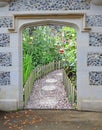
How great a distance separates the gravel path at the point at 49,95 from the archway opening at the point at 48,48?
15 cm

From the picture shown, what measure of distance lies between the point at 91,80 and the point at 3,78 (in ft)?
5.94

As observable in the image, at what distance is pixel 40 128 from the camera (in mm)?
5602

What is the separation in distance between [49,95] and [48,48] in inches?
163

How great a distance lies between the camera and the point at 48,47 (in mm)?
12883

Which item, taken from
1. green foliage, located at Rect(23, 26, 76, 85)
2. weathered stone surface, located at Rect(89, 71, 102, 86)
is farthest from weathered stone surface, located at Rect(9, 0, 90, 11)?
green foliage, located at Rect(23, 26, 76, 85)

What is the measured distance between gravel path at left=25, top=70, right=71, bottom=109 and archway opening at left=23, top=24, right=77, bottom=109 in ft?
0.50

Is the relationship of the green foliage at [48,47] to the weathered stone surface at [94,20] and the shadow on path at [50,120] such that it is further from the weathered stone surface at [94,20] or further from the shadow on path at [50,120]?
the weathered stone surface at [94,20]

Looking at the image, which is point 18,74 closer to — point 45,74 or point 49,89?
point 49,89

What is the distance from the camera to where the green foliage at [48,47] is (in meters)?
9.72

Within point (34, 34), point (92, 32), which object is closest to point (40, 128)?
point (92, 32)

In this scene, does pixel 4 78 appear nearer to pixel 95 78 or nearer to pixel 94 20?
pixel 95 78

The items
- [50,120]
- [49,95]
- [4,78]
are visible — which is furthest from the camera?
[49,95]

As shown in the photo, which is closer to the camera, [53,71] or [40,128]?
[40,128]

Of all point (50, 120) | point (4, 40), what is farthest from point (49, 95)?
point (50, 120)
